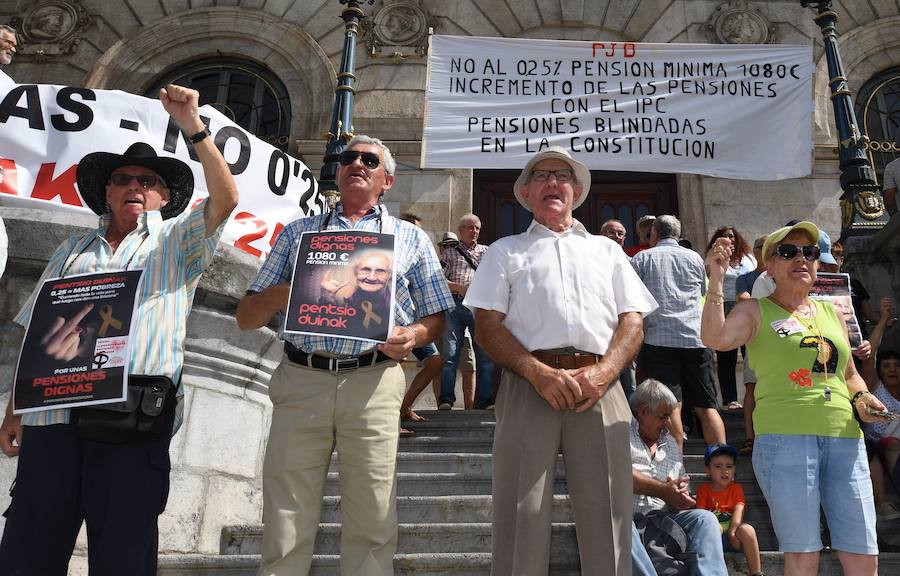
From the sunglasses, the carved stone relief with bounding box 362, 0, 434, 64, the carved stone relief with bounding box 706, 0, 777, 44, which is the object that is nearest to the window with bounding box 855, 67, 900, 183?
the carved stone relief with bounding box 706, 0, 777, 44

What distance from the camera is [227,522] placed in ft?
14.3

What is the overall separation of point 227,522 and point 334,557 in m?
0.80

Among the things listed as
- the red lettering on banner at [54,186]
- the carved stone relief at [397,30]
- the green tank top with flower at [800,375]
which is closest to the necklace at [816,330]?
the green tank top with flower at [800,375]

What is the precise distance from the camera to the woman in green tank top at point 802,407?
3463mm

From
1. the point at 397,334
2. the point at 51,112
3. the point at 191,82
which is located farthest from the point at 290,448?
the point at 191,82

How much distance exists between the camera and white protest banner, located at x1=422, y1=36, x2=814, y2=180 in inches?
330

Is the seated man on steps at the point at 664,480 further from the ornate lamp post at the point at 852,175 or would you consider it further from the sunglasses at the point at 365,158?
the ornate lamp post at the point at 852,175

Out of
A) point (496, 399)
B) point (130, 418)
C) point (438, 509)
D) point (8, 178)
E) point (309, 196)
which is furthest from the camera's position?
point (309, 196)

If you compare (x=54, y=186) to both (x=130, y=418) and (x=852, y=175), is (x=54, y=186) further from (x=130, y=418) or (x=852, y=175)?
(x=852, y=175)

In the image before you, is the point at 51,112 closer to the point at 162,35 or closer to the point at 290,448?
the point at 290,448

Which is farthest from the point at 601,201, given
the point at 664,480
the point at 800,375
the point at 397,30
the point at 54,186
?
the point at 800,375

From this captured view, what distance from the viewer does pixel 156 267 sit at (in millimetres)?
3303

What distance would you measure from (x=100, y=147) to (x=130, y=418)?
3.99 metres

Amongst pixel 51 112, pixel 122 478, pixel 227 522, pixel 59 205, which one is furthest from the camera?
pixel 51 112
